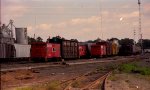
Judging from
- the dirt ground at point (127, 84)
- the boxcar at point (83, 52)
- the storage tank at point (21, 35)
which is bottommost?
the dirt ground at point (127, 84)

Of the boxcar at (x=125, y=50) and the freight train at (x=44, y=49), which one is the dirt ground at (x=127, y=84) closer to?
the freight train at (x=44, y=49)

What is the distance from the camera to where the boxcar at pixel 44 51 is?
41812mm

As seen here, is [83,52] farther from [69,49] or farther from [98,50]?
[69,49]

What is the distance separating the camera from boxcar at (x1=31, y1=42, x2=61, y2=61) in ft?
137

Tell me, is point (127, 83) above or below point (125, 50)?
below

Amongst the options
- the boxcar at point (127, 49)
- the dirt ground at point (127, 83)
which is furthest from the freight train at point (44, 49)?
the dirt ground at point (127, 83)

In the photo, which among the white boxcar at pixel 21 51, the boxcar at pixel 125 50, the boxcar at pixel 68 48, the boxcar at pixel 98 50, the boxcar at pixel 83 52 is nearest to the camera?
the boxcar at pixel 68 48

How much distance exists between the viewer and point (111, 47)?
237ft

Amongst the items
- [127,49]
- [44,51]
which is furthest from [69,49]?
[127,49]

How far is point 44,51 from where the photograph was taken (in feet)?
137

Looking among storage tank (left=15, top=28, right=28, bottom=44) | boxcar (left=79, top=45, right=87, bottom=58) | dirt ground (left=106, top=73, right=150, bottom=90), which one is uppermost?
storage tank (left=15, top=28, right=28, bottom=44)

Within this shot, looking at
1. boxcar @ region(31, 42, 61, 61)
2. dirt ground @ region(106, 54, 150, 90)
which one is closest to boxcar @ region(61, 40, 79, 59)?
boxcar @ region(31, 42, 61, 61)

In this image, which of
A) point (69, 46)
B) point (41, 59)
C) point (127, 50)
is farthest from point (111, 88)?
point (127, 50)

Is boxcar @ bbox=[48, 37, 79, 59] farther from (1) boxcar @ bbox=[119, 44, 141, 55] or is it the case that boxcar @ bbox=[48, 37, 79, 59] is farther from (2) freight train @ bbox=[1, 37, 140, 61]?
(1) boxcar @ bbox=[119, 44, 141, 55]
